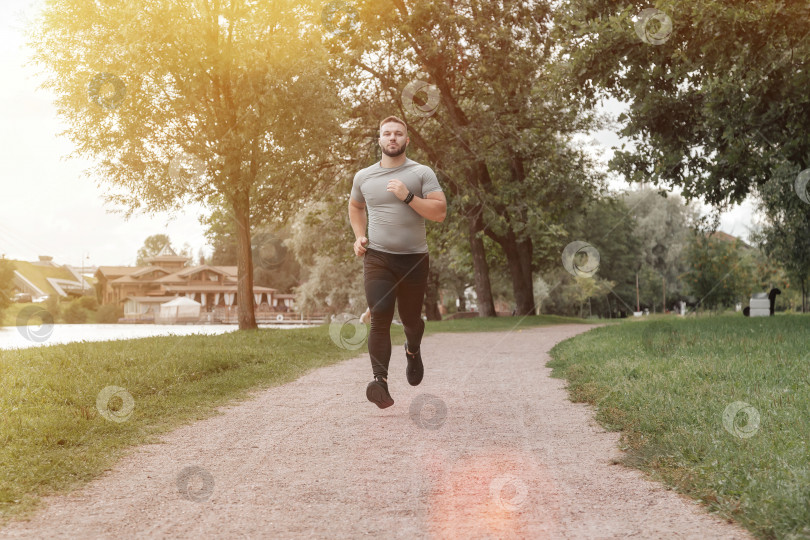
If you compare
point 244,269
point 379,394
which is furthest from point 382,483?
point 244,269

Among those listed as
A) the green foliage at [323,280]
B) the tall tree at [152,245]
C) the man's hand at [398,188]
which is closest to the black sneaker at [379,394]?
the man's hand at [398,188]

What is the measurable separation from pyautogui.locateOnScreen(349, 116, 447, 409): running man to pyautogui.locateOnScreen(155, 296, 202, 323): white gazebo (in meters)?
64.1

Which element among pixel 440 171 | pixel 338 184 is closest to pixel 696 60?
pixel 440 171

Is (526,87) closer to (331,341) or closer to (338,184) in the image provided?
(338,184)

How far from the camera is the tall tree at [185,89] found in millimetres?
17078

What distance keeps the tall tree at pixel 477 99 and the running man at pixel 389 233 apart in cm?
1807

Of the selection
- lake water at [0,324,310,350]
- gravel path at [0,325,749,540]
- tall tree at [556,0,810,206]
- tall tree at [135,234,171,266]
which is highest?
tall tree at [135,234,171,266]

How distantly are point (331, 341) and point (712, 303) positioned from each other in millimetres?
30767

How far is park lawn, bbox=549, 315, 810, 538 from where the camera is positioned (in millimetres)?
3688

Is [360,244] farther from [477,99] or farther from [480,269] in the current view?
[480,269]

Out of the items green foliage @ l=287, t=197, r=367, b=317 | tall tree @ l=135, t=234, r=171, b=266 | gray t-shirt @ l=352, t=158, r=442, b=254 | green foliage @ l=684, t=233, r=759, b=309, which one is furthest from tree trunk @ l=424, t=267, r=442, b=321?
tall tree @ l=135, t=234, r=171, b=266

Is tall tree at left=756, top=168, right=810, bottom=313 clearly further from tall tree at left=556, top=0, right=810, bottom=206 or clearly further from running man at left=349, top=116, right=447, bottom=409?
running man at left=349, top=116, right=447, bottom=409

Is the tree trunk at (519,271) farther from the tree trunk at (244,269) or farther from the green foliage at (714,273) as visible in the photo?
the tree trunk at (244,269)

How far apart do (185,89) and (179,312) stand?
55004 mm
